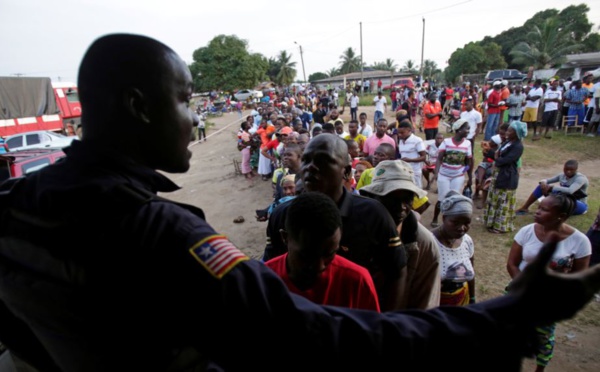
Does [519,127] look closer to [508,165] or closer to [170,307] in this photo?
[508,165]

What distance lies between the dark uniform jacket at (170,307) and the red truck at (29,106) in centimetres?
1612

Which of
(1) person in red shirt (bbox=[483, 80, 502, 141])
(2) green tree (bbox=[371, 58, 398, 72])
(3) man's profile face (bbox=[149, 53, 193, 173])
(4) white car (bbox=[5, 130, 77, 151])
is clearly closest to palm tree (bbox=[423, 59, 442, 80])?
(2) green tree (bbox=[371, 58, 398, 72])

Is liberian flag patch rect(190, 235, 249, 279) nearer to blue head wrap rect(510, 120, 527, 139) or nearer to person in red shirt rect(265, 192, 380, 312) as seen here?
person in red shirt rect(265, 192, 380, 312)

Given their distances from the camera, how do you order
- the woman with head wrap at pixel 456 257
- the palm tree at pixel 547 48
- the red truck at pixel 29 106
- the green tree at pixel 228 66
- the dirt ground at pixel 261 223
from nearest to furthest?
Result: the woman with head wrap at pixel 456 257 < the dirt ground at pixel 261 223 < the red truck at pixel 29 106 < the palm tree at pixel 547 48 < the green tree at pixel 228 66

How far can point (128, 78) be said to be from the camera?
0.90m

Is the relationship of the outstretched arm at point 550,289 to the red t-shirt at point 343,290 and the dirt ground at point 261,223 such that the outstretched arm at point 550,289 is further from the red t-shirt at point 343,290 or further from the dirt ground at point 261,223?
the dirt ground at point 261,223

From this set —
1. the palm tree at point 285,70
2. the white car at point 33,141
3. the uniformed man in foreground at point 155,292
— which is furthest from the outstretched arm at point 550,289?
the palm tree at point 285,70

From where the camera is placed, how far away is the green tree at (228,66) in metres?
41.8

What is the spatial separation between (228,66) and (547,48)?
34538 millimetres

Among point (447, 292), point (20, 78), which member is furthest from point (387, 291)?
point (20, 78)

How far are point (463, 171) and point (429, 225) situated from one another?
1.13 meters

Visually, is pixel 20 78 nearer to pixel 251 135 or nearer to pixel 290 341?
pixel 251 135

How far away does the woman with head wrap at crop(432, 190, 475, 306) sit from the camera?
9.43 feet

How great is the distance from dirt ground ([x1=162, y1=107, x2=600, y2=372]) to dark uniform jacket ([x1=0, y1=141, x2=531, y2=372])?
11.2 ft
